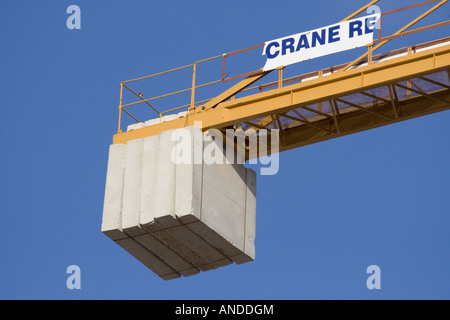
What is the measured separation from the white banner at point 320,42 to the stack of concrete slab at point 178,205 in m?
3.14

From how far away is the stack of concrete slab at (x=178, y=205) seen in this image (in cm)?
4016

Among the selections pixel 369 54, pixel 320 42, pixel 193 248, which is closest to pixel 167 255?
pixel 193 248

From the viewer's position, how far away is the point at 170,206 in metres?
40.0

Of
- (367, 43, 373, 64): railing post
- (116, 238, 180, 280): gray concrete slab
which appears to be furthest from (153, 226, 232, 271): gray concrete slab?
(367, 43, 373, 64): railing post

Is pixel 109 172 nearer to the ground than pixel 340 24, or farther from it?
nearer to the ground

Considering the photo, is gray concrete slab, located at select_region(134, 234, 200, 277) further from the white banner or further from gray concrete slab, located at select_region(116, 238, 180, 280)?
the white banner

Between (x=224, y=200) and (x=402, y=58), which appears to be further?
(x=224, y=200)

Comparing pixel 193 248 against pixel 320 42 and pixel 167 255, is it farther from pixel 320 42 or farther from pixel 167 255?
pixel 320 42

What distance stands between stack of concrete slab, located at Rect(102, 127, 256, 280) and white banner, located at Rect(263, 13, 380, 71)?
10.3 ft

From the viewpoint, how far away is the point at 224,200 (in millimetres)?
41219

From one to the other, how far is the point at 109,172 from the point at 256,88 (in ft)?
16.1

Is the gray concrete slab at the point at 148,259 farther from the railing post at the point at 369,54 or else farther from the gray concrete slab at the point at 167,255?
the railing post at the point at 369,54

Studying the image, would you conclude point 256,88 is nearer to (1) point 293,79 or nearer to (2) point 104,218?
(1) point 293,79

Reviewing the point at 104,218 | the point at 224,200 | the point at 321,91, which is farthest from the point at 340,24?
the point at 104,218
